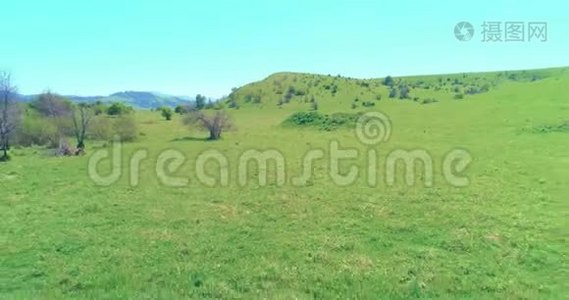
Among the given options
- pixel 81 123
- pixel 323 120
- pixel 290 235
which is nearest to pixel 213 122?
pixel 323 120

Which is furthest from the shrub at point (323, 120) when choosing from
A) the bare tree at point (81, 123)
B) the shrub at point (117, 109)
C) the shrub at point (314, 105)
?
the shrub at point (117, 109)

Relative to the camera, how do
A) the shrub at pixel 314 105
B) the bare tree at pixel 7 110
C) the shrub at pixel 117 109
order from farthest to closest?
the shrub at pixel 117 109 → the shrub at pixel 314 105 → the bare tree at pixel 7 110

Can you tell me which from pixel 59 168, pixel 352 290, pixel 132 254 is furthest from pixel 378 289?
pixel 59 168

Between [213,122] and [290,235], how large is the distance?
163ft

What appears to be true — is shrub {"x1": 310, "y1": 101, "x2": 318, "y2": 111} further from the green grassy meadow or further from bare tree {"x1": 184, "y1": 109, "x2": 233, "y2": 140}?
the green grassy meadow

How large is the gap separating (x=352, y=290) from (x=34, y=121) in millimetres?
67090

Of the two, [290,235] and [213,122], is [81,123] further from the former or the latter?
[290,235]

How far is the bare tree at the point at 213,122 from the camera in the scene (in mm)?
66750

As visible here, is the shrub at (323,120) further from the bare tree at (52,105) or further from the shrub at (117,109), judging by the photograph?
the shrub at (117,109)

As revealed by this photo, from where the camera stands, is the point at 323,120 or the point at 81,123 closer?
the point at 81,123

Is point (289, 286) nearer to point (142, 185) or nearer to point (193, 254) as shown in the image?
point (193, 254)

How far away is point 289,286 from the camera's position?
559 inches

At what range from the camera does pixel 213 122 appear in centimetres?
6719

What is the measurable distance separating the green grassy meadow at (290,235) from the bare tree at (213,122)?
84.8 ft
